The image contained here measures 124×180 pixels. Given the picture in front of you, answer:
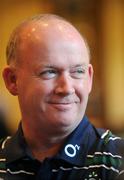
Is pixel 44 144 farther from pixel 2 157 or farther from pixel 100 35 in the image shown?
pixel 100 35

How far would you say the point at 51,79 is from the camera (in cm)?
93

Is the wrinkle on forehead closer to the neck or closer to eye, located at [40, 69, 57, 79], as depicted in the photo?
eye, located at [40, 69, 57, 79]

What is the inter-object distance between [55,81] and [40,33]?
0.09m

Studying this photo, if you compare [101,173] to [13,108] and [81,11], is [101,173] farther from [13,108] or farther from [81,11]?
[81,11]

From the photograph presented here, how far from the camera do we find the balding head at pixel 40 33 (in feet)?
3.11

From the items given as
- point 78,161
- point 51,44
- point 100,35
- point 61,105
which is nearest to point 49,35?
point 51,44

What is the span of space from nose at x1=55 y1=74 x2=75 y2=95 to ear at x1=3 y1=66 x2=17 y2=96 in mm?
129

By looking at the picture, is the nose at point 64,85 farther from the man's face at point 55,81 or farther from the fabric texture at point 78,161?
the fabric texture at point 78,161

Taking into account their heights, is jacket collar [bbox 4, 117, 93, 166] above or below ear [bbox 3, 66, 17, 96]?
below

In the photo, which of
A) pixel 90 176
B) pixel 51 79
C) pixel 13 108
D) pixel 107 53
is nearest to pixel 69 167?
pixel 90 176

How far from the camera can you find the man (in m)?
0.94

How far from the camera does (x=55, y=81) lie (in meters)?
0.93

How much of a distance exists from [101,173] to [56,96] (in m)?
0.16

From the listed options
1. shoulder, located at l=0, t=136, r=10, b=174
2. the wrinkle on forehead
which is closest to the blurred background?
shoulder, located at l=0, t=136, r=10, b=174
